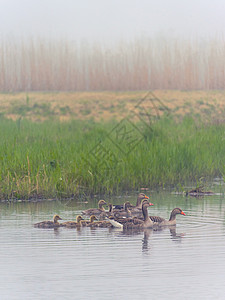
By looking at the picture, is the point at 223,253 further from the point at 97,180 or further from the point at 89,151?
the point at 89,151

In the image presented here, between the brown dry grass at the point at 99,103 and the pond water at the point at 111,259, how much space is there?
23.2m

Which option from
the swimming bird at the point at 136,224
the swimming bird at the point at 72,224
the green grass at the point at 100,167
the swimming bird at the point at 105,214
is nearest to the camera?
the swimming bird at the point at 72,224

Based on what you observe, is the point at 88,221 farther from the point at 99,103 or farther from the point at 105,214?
the point at 99,103

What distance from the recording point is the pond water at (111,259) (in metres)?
7.70

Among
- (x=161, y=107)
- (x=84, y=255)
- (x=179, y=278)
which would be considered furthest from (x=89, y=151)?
(x=161, y=107)

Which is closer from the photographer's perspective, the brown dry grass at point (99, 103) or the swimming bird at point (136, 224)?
the swimming bird at point (136, 224)

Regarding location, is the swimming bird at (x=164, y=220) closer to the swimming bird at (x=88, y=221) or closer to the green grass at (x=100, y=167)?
the swimming bird at (x=88, y=221)

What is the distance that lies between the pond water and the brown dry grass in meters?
23.2

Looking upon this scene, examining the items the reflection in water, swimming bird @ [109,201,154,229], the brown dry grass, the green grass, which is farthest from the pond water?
the brown dry grass

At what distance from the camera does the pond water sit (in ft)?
25.2

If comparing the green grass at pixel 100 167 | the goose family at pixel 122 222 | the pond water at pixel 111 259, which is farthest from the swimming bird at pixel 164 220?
the green grass at pixel 100 167

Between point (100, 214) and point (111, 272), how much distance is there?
4.25 meters

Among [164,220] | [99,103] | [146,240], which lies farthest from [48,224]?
[99,103]

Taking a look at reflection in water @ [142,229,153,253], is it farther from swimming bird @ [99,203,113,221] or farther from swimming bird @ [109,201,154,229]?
swimming bird @ [99,203,113,221]
